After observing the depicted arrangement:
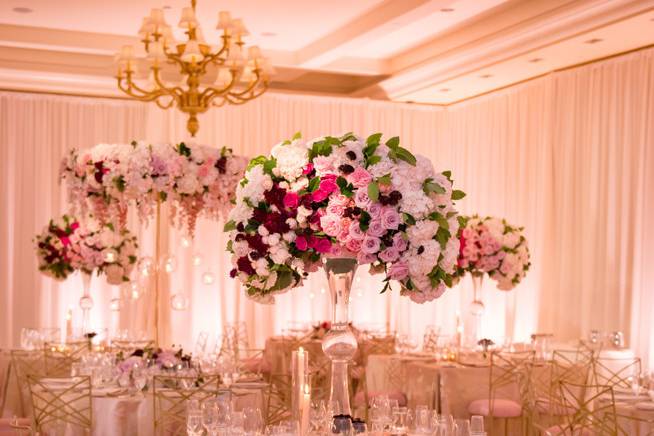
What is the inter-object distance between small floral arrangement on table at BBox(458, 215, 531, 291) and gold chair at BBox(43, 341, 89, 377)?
135 inches

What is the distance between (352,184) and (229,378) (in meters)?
3.83

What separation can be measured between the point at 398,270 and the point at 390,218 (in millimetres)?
196

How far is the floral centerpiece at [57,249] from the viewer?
904 centimetres

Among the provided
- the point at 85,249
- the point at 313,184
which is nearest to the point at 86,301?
the point at 85,249

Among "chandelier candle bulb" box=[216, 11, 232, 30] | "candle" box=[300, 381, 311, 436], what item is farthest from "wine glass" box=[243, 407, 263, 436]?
"chandelier candle bulb" box=[216, 11, 232, 30]

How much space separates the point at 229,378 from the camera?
6.94 metres

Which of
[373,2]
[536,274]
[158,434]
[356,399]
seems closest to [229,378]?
[158,434]

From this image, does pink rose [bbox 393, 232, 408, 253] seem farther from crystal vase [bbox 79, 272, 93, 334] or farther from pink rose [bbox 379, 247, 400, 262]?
crystal vase [bbox 79, 272, 93, 334]

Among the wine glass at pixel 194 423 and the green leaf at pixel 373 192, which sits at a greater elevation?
the green leaf at pixel 373 192

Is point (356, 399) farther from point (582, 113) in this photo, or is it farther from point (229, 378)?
point (582, 113)

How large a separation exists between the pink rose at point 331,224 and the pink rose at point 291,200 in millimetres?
145

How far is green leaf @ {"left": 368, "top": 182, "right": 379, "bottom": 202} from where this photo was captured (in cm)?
333

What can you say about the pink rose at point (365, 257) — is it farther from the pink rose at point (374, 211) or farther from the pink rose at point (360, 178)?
the pink rose at point (360, 178)

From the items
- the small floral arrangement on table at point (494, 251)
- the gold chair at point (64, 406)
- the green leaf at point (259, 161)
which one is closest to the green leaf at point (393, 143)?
the green leaf at point (259, 161)
